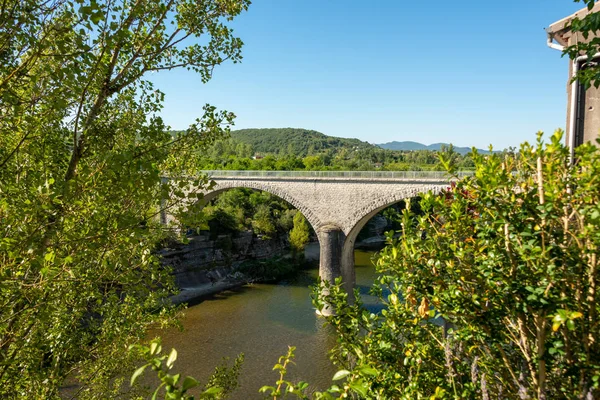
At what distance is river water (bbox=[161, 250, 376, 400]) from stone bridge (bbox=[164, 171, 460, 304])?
2.44 metres

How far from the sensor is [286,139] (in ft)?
504

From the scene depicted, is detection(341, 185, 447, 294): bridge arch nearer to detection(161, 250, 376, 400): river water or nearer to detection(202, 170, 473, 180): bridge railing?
detection(202, 170, 473, 180): bridge railing

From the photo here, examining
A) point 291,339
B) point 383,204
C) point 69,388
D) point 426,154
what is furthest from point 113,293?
point 426,154

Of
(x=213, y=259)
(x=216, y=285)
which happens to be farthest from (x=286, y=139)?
(x=216, y=285)

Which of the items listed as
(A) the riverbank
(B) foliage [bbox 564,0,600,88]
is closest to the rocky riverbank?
(A) the riverbank

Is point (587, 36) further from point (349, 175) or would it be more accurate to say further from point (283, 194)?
point (283, 194)

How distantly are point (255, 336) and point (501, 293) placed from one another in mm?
14187

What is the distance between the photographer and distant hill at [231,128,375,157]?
142 metres

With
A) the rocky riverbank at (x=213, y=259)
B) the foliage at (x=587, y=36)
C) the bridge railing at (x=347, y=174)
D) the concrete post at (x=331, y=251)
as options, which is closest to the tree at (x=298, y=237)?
the rocky riverbank at (x=213, y=259)

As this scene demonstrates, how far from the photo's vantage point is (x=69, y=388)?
434 inches

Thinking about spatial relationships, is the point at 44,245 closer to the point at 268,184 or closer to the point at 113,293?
the point at 113,293

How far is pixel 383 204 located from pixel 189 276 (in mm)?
10992

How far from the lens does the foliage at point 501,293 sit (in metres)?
1.85

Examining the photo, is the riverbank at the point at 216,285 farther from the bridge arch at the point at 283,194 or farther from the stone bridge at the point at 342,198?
the stone bridge at the point at 342,198
